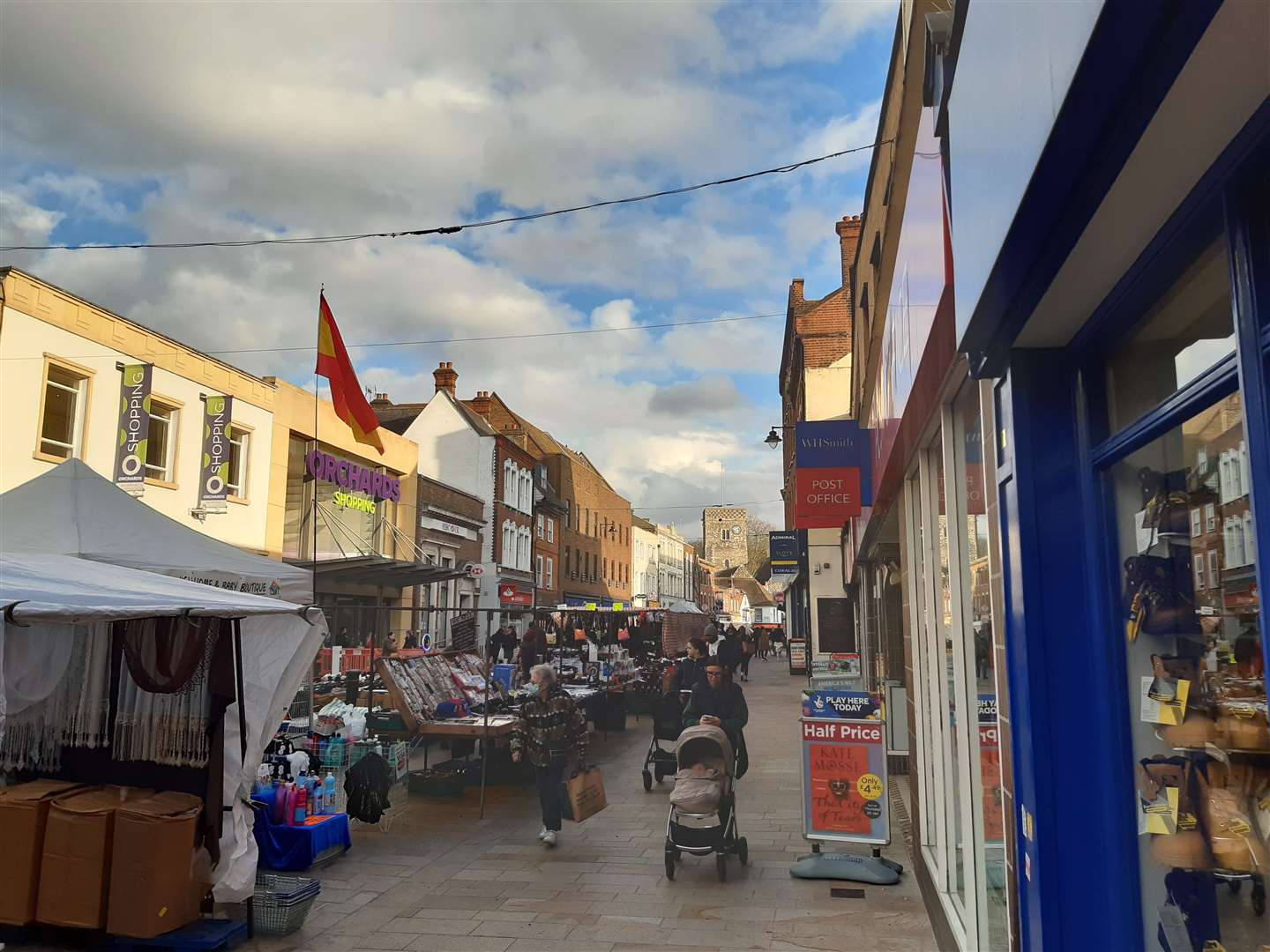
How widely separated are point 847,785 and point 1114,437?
579cm

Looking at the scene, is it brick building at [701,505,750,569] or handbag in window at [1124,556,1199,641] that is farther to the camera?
brick building at [701,505,750,569]

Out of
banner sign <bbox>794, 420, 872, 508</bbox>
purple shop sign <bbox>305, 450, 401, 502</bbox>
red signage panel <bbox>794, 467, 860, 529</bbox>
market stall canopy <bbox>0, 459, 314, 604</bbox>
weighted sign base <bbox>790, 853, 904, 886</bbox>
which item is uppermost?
purple shop sign <bbox>305, 450, 401, 502</bbox>

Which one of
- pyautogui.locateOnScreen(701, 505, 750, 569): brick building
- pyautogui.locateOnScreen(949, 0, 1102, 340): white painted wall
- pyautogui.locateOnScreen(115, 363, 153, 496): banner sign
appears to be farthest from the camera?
pyautogui.locateOnScreen(701, 505, 750, 569): brick building

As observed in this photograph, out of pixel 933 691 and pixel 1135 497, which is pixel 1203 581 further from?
pixel 933 691

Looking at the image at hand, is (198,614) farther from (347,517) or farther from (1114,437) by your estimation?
(347,517)

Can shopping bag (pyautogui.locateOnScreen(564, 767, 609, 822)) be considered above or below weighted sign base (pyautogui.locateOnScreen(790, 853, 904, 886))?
above

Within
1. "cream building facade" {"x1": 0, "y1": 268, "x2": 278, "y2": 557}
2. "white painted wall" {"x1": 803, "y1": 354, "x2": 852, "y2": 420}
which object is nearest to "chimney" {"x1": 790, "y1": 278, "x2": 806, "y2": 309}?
"white painted wall" {"x1": 803, "y1": 354, "x2": 852, "y2": 420}

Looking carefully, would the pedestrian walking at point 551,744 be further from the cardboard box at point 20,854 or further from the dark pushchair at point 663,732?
the cardboard box at point 20,854

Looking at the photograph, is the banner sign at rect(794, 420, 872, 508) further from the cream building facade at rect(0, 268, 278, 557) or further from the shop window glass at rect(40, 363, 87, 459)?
the shop window glass at rect(40, 363, 87, 459)

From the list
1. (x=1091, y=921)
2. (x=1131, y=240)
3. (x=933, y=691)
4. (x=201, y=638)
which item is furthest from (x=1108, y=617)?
(x=201, y=638)

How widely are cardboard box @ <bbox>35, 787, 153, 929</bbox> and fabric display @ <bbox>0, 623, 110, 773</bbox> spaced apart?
2.49 ft

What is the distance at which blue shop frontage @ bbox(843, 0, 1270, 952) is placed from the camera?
1824mm

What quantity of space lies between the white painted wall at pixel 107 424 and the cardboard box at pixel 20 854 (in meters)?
7.52

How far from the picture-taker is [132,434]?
16.3 m
